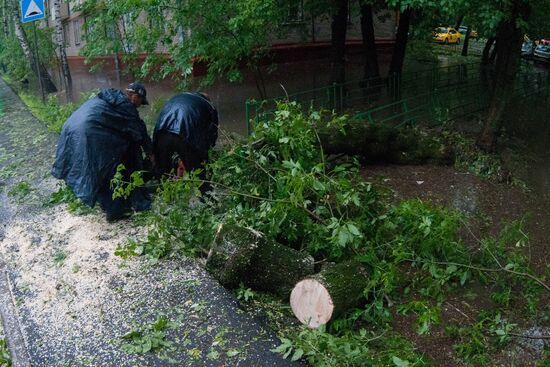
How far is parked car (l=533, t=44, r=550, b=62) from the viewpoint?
27.9 m

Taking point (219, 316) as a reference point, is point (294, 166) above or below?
above

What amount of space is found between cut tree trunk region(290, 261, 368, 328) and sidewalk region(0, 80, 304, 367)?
0.34 m

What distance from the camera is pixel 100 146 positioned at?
5.06 meters

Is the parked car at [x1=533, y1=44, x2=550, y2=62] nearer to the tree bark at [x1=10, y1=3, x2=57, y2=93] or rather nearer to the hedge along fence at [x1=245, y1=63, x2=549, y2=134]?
the hedge along fence at [x1=245, y1=63, x2=549, y2=134]

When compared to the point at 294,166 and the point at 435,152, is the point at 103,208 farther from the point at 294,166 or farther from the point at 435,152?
the point at 435,152

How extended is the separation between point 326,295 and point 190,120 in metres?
2.68

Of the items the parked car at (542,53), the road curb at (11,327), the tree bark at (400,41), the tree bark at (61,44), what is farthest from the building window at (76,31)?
the parked car at (542,53)

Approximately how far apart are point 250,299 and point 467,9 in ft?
16.3

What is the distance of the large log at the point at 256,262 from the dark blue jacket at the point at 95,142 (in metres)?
1.66

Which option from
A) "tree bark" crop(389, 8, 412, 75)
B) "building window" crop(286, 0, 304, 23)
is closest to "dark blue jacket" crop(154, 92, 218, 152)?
"building window" crop(286, 0, 304, 23)

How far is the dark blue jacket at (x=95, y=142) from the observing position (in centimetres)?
502

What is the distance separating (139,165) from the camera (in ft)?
18.4

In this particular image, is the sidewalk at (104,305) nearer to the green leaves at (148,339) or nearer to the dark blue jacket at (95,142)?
the green leaves at (148,339)

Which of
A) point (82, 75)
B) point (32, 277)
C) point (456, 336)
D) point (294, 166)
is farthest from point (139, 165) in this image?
point (82, 75)
